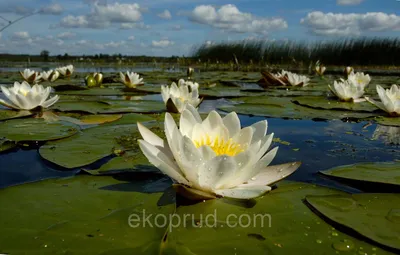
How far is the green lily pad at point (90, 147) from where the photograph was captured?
6.14ft

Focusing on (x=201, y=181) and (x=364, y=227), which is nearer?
(x=364, y=227)

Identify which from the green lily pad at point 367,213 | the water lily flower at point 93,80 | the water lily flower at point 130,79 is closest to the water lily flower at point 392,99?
the green lily pad at point 367,213

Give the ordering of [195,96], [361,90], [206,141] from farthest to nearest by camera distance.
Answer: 1. [361,90]
2. [195,96]
3. [206,141]

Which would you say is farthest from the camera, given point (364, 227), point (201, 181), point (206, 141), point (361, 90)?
point (361, 90)

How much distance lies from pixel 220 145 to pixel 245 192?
0.26m

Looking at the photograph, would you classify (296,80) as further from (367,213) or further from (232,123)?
(367,213)

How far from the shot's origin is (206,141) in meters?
1.52

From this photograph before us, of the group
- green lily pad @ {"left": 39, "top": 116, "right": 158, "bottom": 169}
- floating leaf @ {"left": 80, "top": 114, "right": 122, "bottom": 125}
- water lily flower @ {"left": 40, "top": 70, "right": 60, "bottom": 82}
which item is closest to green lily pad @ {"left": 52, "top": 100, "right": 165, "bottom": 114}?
floating leaf @ {"left": 80, "top": 114, "right": 122, "bottom": 125}

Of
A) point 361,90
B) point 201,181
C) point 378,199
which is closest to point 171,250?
point 201,181

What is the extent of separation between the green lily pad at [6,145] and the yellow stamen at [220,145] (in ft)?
4.43

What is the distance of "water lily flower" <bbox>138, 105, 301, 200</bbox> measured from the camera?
126 cm

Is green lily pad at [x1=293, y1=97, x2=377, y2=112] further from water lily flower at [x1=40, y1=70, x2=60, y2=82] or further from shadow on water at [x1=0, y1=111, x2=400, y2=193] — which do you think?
water lily flower at [x1=40, y1=70, x2=60, y2=82]

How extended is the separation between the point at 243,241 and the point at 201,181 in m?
0.30

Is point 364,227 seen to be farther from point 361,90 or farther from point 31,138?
point 361,90
